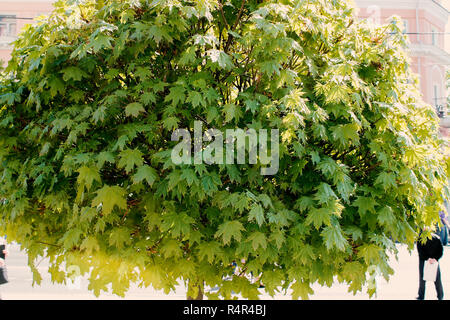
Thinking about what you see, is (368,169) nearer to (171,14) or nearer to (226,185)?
(226,185)

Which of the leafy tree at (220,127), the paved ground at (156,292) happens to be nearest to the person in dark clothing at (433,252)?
the paved ground at (156,292)

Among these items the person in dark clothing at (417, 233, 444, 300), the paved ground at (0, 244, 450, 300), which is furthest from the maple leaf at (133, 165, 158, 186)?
the person in dark clothing at (417, 233, 444, 300)

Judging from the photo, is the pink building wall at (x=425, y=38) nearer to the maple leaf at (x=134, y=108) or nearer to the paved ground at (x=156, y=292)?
the paved ground at (x=156, y=292)

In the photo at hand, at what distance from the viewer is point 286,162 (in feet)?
10.4

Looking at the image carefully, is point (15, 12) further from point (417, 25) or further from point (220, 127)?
point (220, 127)

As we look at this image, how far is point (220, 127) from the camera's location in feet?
10.2

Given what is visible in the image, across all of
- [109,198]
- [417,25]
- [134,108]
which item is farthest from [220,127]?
[417,25]

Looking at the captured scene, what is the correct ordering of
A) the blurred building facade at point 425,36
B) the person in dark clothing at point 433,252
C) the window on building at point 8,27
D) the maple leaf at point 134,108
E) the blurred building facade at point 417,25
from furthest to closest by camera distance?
the blurred building facade at point 425,36 → the blurred building facade at point 417,25 → the window on building at point 8,27 → the person in dark clothing at point 433,252 → the maple leaf at point 134,108

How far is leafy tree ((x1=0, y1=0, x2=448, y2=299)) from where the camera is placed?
3.00m

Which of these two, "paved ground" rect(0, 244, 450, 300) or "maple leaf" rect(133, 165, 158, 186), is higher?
"maple leaf" rect(133, 165, 158, 186)

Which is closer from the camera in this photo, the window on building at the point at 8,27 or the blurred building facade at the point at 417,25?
the window on building at the point at 8,27

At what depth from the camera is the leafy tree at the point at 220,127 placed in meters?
3.00

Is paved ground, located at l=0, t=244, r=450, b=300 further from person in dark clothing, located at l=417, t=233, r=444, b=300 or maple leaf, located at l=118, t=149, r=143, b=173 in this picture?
maple leaf, located at l=118, t=149, r=143, b=173
